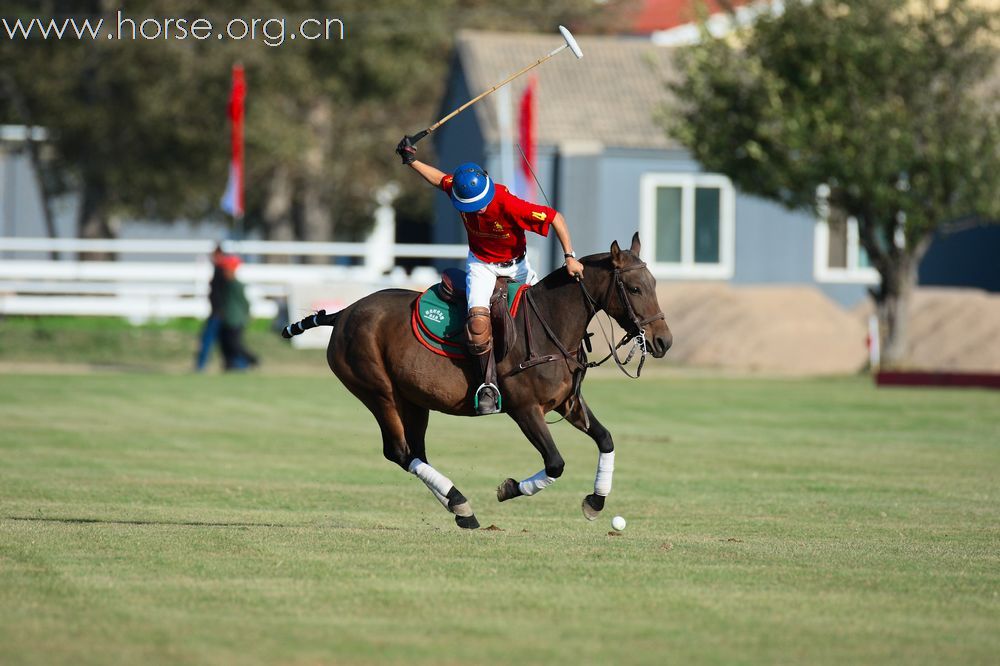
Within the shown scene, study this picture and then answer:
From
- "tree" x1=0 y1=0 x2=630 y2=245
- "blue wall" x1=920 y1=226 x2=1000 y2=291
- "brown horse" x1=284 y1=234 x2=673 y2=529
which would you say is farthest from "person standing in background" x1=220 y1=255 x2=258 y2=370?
"blue wall" x1=920 y1=226 x2=1000 y2=291

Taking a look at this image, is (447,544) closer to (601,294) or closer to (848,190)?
(601,294)

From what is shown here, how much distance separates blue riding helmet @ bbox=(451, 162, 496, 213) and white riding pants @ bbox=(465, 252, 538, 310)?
1.38ft

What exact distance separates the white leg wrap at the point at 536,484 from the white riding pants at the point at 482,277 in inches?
49.3

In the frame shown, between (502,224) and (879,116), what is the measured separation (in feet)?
64.3

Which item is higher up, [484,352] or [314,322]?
[314,322]

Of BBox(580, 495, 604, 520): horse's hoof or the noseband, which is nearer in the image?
the noseband

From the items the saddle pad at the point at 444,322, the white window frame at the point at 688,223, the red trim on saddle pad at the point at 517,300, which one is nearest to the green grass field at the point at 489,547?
the saddle pad at the point at 444,322

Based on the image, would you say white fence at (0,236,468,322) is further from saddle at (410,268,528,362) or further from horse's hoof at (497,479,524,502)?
horse's hoof at (497,479,524,502)

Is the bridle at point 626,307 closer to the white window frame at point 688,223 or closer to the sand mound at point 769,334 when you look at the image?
the sand mound at point 769,334

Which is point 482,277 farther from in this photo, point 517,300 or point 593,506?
point 593,506

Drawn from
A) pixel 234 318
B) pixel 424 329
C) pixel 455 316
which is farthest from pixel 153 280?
pixel 455 316

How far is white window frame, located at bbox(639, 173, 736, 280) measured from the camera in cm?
4131

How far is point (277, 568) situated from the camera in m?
9.67

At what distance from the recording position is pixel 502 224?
11469 millimetres
